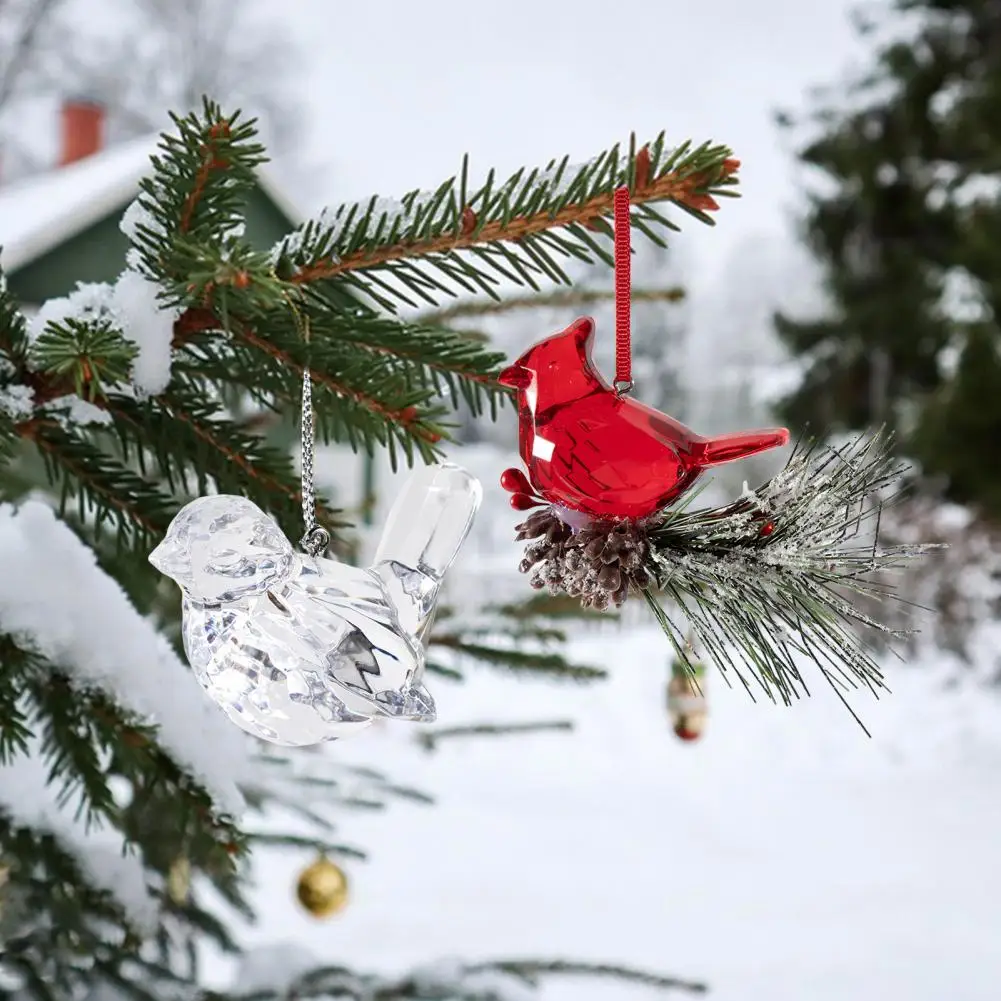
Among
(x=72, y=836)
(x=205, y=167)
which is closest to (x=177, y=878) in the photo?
(x=72, y=836)

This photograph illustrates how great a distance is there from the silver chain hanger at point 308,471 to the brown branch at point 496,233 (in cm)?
3

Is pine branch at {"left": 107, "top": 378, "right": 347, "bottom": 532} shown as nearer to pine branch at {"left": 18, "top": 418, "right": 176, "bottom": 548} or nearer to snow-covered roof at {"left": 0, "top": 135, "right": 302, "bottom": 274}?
pine branch at {"left": 18, "top": 418, "right": 176, "bottom": 548}

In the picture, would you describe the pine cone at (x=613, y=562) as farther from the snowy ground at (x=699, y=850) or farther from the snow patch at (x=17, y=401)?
the snowy ground at (x=699, y=850)

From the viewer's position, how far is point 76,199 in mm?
3188

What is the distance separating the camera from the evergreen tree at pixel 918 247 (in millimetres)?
5480

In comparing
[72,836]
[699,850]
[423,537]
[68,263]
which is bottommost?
[72,836]

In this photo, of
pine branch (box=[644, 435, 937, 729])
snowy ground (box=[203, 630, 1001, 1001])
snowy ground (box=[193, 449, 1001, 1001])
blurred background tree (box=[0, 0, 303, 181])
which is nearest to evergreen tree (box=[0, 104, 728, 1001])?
pine branch (box=[644, 435, 937, 729])

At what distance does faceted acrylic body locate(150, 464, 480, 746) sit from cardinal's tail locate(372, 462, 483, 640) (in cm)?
3

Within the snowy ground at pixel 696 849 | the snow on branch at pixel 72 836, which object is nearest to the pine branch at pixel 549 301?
the snow on branch at pixel 72 836

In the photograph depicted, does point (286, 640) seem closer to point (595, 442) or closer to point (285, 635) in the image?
point (285, 635)

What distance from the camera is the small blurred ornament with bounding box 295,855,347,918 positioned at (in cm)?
142

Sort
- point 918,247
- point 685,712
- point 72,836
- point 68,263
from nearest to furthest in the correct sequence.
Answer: point 72,836 < point 685,712 < point 68,263 < point 918,247

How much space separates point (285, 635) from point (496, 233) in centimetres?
18

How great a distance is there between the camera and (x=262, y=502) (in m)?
0.51
